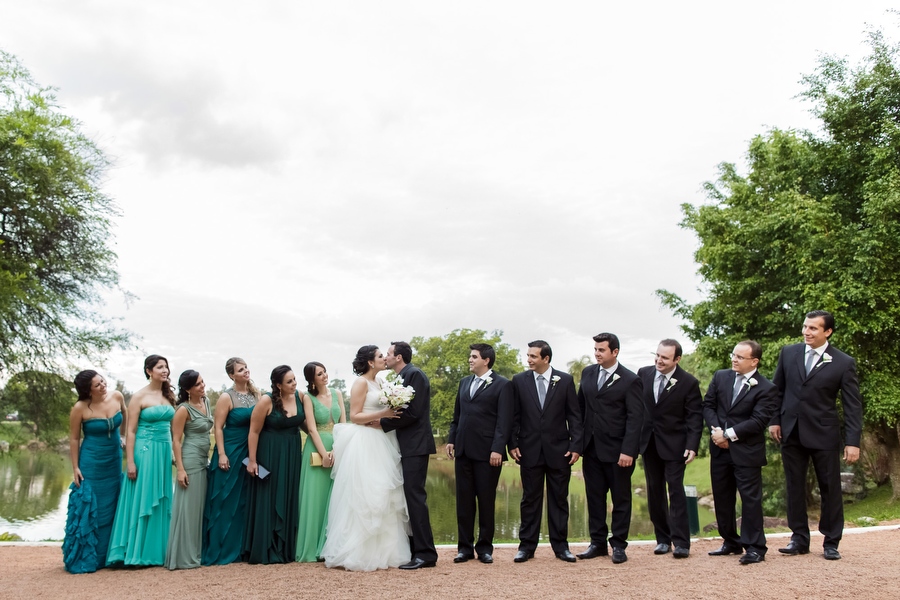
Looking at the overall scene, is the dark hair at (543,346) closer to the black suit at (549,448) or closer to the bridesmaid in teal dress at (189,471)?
the black suit at (549,448)

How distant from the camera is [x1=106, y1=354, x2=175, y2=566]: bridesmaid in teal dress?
6891mm

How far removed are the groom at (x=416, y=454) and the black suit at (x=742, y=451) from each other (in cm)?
267

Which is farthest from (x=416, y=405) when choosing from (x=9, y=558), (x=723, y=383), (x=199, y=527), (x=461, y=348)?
(x=461, y=348)

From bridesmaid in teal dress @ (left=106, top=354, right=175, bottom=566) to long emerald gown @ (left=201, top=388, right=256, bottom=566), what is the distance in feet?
1.29

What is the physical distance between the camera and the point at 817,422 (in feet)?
21.7

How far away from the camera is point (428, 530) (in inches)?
266

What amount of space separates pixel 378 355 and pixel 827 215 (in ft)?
45.3

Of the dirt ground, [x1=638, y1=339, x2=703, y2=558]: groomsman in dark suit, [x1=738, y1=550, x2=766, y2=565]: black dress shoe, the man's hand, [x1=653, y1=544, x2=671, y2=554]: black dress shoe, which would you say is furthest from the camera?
[x1=653, y1=544, x2=671, y2=554]: black dress shoe

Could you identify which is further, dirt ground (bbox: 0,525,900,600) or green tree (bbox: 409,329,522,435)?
green tree (bbox: 409,329,522,435)

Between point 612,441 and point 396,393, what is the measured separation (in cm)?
211

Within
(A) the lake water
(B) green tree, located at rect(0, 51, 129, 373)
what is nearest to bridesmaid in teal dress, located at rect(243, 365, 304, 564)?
(A) the lake water

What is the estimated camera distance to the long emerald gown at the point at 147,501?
688 cm

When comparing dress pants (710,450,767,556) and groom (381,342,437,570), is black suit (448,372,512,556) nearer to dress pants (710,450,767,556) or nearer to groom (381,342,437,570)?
groom (381,342,437,570)

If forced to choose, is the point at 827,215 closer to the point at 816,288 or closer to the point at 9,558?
the point at 816,288
